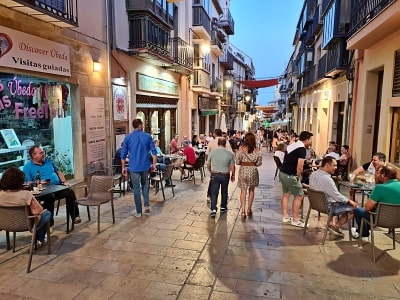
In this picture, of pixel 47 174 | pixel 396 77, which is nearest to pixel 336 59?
pixel 396 77

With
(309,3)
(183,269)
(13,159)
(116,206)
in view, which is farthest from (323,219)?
(309,3)

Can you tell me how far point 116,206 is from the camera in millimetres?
7082

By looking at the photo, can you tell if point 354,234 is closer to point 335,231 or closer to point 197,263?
point 335,231

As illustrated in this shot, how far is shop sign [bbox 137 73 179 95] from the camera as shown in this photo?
35.3ft

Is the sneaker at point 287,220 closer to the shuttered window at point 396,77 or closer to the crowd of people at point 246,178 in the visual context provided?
the crowd of people at point 246,178

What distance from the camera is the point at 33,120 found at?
663 centimetres

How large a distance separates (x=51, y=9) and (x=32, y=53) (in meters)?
0.87

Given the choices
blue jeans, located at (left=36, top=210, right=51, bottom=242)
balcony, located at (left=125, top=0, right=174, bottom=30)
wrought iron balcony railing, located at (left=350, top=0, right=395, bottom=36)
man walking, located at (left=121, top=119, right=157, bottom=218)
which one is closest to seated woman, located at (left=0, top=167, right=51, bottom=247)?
blue jeans, located at (left=36, top=210, right=51, bottom=242)

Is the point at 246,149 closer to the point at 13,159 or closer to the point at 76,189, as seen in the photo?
the point at 76,189

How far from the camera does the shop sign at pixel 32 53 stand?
213 inches

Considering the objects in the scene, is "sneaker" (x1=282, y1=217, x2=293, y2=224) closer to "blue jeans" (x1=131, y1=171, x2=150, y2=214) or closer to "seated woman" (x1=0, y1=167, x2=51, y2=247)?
"blue jeans" (x1=131, y1=171, x2=150, y2=214)

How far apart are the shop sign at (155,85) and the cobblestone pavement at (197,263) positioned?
5735mm

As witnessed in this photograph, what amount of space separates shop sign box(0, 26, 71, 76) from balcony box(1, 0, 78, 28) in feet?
1.26

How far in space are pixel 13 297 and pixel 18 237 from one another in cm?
186
